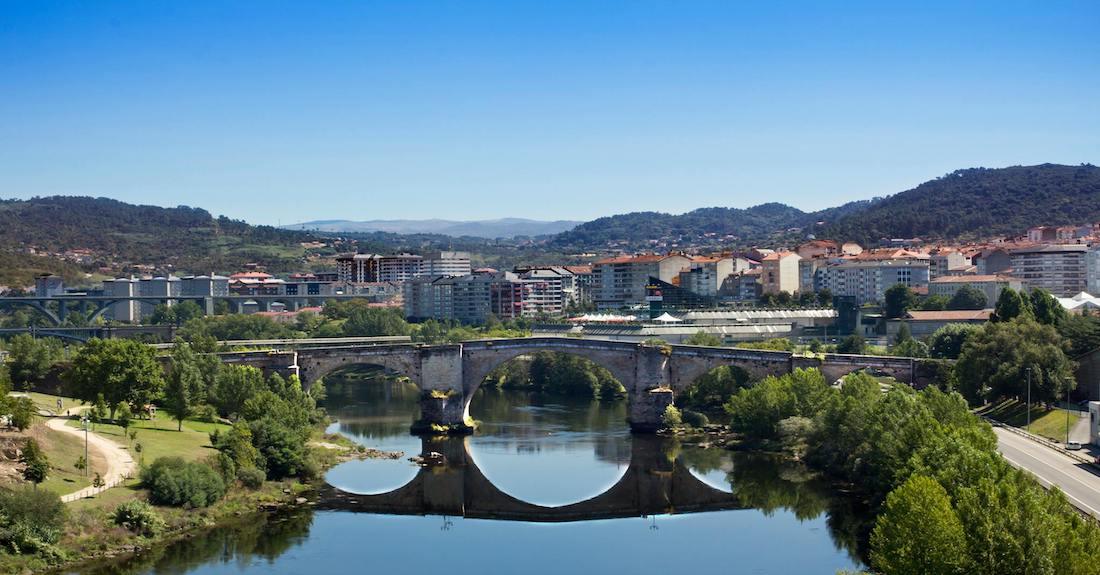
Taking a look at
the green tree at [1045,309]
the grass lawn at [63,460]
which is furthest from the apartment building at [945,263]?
the grass lawn at [63,460]

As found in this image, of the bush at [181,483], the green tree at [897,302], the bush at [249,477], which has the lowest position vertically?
the bush at [249,477]

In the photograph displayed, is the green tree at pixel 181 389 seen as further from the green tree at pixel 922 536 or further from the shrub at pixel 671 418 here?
the green tree at pixel 922 536

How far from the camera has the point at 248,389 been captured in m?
54.9

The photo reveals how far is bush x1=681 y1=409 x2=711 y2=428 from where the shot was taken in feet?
198

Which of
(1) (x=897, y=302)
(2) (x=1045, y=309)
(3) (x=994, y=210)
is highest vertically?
(3) (x=994, y=210)

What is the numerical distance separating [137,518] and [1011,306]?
4174cm

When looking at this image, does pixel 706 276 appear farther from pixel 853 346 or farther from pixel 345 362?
pixel 345 362

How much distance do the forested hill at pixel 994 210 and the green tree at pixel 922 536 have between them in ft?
444

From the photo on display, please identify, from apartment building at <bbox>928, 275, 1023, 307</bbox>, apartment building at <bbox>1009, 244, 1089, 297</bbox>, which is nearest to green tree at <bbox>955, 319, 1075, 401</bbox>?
apartment building at <bbox>928, 275, 1023, 307</bbox>

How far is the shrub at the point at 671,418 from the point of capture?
59844 mm

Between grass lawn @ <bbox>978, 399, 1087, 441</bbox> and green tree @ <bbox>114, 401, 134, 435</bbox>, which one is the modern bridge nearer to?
green tree @ <bbox>114, 401, 134, 435</bbox>

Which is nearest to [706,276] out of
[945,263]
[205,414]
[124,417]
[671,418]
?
[945,263]

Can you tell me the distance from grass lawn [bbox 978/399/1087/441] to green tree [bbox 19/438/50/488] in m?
30.5

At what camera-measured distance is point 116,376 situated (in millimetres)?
47938
